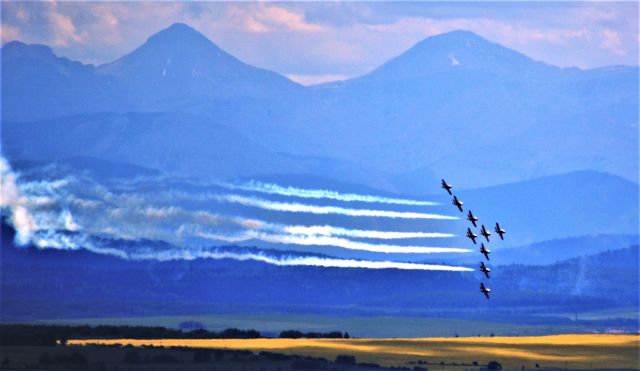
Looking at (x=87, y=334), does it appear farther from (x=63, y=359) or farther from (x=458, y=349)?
(x=458, y=349)

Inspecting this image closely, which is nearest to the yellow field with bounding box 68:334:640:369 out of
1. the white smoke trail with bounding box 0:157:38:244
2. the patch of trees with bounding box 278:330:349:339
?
the patch of trees with bounding box 278:330:349:339

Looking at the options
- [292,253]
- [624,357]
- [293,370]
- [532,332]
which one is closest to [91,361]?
[293,370]

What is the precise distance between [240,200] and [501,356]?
3609cm

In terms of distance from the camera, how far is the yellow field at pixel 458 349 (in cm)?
15025

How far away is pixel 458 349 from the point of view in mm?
160875

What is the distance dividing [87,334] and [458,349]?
1102 inches

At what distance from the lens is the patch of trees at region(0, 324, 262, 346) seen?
150625mm

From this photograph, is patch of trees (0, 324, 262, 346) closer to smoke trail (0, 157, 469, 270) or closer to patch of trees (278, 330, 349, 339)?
patch of trees (278, 330, 349, 339)

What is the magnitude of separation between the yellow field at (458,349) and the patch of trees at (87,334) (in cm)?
276

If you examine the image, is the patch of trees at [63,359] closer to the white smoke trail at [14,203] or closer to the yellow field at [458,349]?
the yellow field at [458,349]

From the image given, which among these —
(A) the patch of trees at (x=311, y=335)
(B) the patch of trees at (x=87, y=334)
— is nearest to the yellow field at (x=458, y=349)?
(B) the patch of trees at (x=87, y=334)

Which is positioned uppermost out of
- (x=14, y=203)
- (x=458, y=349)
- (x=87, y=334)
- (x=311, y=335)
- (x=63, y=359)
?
(x=14, y=203)

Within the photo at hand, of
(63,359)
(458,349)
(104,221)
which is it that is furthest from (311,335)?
(63,359)

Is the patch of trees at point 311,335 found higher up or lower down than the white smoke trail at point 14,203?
lower down
